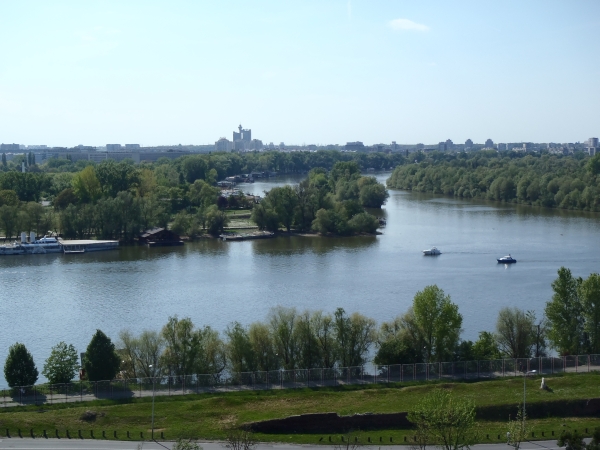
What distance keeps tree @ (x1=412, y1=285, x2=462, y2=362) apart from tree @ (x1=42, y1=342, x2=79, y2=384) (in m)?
6.08

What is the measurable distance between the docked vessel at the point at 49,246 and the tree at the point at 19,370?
54.7 ft

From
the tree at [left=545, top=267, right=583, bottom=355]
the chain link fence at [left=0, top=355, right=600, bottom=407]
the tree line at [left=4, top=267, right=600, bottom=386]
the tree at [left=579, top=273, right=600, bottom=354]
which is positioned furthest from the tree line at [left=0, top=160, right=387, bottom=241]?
the chain link fence at [left=0, top=355, right=600, bottom=407]

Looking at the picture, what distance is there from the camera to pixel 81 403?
463 inches

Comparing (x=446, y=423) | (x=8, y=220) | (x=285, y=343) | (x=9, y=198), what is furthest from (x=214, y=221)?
(x=446, y=423)

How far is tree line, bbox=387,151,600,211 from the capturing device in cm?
4047

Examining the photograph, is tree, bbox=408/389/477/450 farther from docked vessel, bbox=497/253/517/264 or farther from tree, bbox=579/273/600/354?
docked vessel, bbox=497/253/517/264

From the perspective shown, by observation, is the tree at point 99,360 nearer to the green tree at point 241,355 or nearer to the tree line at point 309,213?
the green tree at point 241,355

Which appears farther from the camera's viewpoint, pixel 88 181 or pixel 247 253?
pixel 88 181

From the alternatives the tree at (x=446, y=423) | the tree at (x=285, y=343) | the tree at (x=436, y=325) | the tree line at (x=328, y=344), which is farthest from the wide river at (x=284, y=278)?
the tree at (x=446, y=423)

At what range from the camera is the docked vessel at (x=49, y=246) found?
2897cm

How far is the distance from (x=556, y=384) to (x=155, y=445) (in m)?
6.23

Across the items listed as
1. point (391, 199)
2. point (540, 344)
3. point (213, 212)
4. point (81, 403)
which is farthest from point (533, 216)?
point (81, 403)

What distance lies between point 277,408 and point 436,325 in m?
4.04

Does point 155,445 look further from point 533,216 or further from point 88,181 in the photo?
point 533,216
